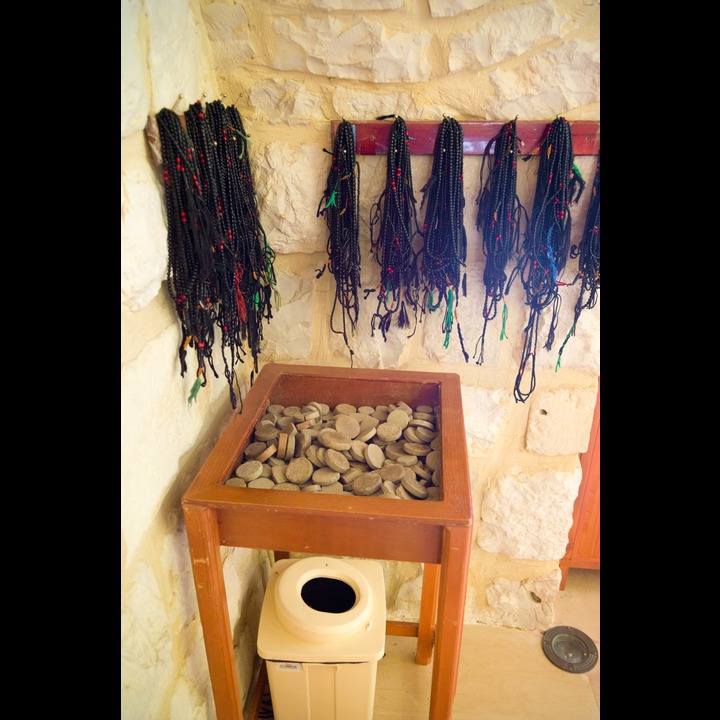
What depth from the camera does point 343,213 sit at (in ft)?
4.16

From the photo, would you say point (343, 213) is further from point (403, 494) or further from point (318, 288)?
point (403, 494)

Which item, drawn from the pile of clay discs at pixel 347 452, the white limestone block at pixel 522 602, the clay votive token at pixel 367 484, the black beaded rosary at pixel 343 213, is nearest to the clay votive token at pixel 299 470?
the pile of clay discs at pixel 347 452

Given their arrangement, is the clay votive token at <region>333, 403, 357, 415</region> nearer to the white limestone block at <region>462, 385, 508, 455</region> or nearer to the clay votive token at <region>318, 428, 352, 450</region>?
the clay votive token at <region>318, 428, 352, 450</region>

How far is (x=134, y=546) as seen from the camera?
2.94 ft

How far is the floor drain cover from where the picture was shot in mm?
1650

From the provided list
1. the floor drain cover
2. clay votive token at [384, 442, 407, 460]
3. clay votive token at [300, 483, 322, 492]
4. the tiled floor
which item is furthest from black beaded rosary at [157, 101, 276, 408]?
the floor drain cover

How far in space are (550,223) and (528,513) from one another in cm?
90

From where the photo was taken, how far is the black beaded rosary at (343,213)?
1229mm

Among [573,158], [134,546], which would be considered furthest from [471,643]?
[573,158]

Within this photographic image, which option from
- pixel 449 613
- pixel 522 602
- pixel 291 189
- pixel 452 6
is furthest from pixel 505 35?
pixel 522 602

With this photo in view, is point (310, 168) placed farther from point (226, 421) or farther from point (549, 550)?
point (549, 550)

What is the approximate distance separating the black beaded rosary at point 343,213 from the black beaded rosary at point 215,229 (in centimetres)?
17

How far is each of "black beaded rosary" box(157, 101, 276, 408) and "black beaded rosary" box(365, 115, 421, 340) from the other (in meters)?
0.30

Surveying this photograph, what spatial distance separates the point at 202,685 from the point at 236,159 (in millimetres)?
1215
